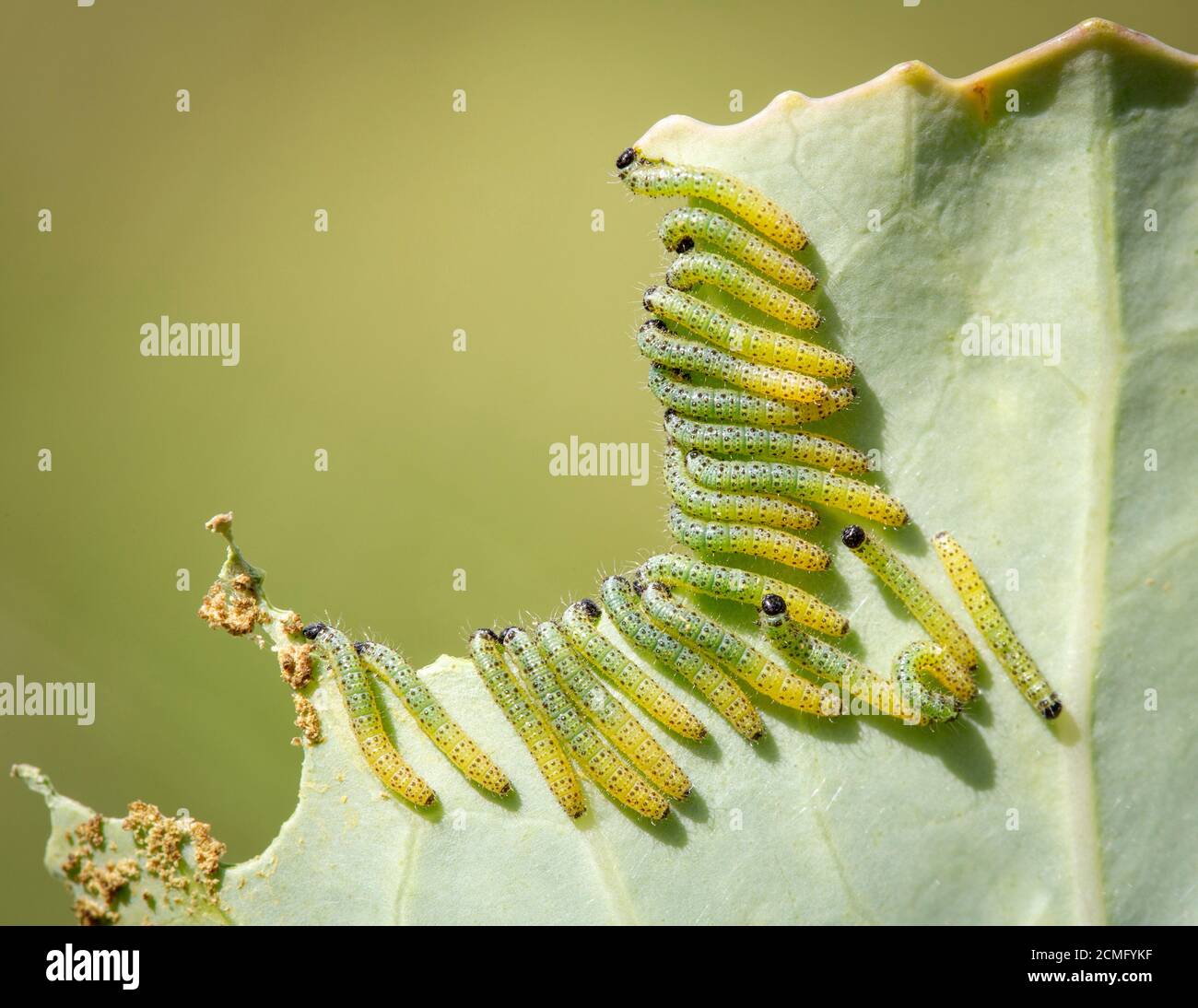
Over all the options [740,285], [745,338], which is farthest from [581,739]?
[740,285]

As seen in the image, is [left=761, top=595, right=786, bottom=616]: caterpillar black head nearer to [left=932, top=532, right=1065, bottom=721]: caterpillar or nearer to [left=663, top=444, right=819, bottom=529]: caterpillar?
[left=663, top=444, right=819, bottom=529]: caterpillar

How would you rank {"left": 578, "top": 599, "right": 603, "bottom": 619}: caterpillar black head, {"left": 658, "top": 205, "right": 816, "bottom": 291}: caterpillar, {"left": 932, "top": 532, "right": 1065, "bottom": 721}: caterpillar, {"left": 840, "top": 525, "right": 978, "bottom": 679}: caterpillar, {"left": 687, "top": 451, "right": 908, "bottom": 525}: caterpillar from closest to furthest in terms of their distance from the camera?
{"left": 932, "top": 532, "right": 1065, "bottom": 721}: caterpillar < {"left": 840, "top": 525, "right": 978, "bottom": 679}: caterpillar < {"left": 687, "top": 451, "right": 908, "bottom": 525}: caterpillar < {"left": 658, "top": 205, "right": 816, "bottom": 291}: caterpillar < {"left": 578, "top": 599, "right": 603, "bottom": 619}: caterpillar black head

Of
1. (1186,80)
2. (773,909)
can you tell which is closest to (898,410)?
(1186,80)

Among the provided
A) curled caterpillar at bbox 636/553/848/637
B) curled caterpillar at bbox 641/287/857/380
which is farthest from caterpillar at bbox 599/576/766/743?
curled caterpillar at bbox 641/287/857/380

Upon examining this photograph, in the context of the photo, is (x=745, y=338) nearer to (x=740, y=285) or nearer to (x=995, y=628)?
(x=740, y=285)

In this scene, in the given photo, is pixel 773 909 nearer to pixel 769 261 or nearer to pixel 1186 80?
pixel 769 261
